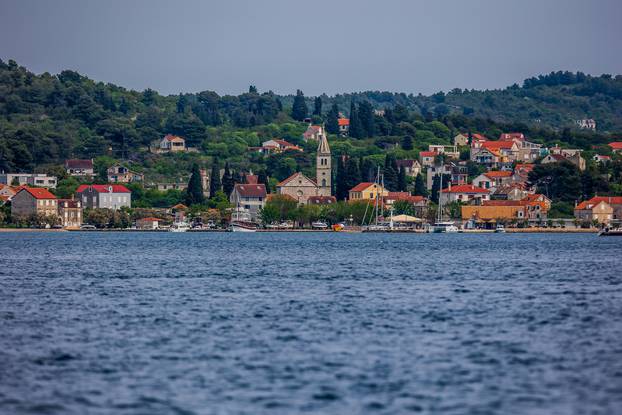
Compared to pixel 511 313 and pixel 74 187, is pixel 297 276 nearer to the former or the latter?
pixel 511 313

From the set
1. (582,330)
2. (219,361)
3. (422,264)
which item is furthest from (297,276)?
(219,361)

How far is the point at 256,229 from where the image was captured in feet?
456

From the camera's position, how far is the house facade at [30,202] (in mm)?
133625

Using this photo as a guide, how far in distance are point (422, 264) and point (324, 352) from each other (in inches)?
1360

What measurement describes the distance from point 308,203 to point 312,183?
8888 mm

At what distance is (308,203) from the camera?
14825 centimetres

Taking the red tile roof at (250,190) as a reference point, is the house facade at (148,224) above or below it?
below

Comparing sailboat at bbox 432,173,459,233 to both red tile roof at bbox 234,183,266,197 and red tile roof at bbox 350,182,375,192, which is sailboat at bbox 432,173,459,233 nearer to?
red tile roof at bbox 350,182,375,192

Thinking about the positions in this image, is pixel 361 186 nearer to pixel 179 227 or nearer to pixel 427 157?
pixel 179 227

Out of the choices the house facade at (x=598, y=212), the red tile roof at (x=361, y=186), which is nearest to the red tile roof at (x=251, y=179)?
the red tile roof at (x=361, y=186)

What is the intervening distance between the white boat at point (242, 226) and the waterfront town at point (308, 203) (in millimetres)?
1410

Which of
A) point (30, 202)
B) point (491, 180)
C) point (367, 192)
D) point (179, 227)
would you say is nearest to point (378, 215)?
point (367, 192)

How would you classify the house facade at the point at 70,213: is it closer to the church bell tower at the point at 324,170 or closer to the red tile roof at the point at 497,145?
the church bell tower at the point at 324,170

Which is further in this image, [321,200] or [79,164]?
[79,164]
